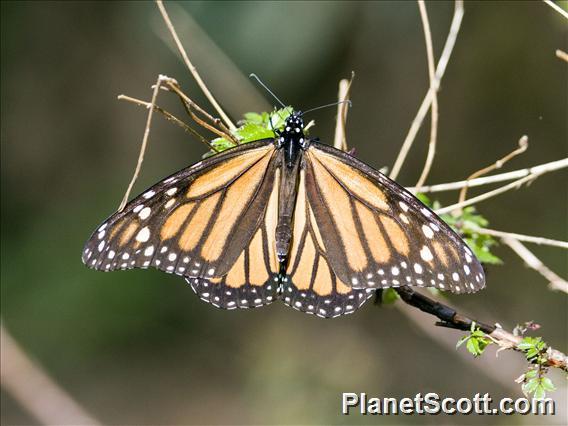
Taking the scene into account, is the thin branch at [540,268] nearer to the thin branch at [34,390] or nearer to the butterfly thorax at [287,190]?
the butterfly thorax at [287,190]

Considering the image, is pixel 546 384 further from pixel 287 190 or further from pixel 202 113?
pixel 202 113

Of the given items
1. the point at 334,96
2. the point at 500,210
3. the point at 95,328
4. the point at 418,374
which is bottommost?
the point at 418,374

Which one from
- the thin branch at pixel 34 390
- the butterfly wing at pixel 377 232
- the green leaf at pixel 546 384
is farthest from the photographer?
the thin branch at pixel 34 390

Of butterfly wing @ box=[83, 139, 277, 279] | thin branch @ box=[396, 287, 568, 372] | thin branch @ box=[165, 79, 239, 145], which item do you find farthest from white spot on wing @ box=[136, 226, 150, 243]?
thin branch @ box=[396, 287, 568, 372]

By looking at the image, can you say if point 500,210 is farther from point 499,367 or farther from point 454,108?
point 499,367

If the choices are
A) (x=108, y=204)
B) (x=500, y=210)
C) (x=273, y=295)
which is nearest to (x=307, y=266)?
(x=273, y=295)

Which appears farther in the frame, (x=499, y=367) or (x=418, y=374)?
(x=418, y=374)

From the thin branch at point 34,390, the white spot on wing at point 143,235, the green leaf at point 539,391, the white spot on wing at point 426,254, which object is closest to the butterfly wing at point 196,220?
the white spot on wing at point 143,235

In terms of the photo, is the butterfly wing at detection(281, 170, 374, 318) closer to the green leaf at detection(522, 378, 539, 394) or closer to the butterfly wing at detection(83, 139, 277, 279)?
the butterfly wing at detection(83, 139, 277, 279)
